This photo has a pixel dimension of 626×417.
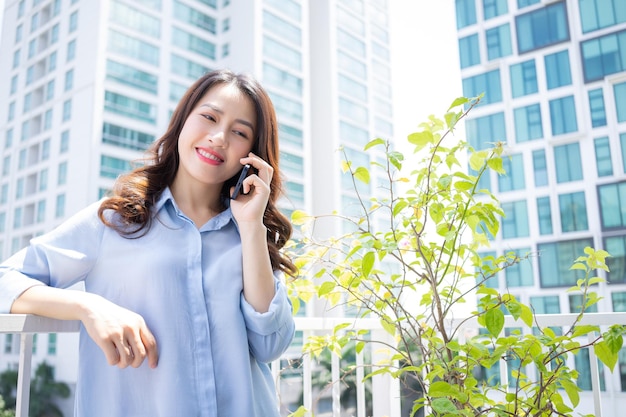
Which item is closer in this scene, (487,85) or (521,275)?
(487,85)

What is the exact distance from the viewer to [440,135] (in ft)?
3.62

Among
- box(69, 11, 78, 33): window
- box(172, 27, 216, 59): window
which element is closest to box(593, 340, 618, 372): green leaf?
box(69, 11, 78, 33): window

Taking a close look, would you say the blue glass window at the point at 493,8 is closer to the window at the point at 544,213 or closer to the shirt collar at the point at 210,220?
the window at the point at 544,213

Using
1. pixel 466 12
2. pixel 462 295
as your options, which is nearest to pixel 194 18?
pixel 466 12

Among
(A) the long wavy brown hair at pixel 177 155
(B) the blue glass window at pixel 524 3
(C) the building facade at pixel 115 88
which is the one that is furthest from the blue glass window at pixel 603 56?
(C) the building facade at pixel 115 88

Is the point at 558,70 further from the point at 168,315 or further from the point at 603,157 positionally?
the point at 168,315

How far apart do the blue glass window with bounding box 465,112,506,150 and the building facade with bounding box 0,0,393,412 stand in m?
7.50

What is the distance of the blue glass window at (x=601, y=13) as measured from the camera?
2971mm

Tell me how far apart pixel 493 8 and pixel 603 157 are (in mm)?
1280

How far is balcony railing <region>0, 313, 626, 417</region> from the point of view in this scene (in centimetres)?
75

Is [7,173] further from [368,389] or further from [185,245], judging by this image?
[185,245]

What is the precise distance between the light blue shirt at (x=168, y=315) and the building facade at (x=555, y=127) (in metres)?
2.83

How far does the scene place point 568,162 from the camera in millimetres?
3404

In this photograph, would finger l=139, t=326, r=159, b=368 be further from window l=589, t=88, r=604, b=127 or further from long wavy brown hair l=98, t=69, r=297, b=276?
window l=589, t=88, r=604, b=127
